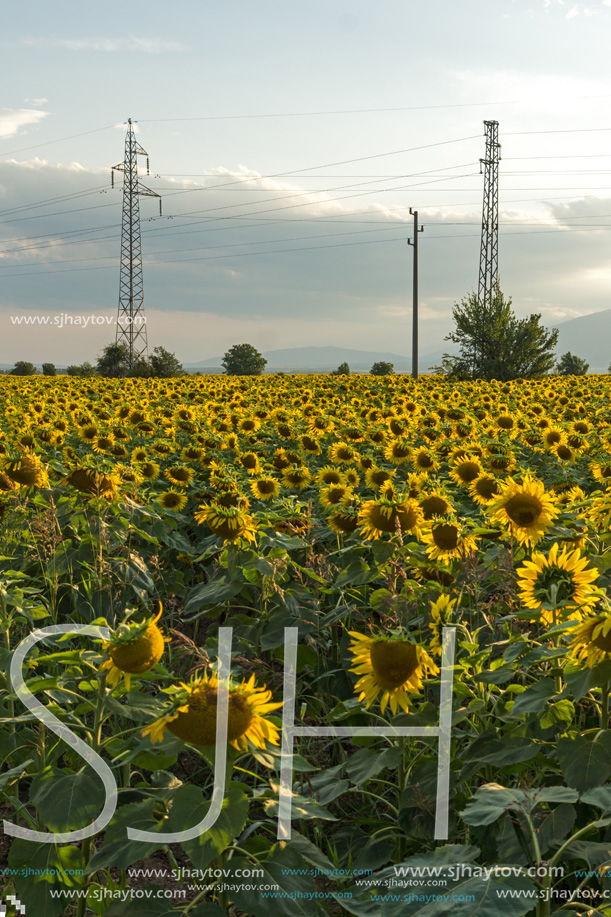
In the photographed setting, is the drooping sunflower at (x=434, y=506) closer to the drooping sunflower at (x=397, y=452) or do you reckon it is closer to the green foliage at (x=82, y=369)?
the drooping sunflower at (x=397, y=452)

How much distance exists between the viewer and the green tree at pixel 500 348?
32881 millimetres

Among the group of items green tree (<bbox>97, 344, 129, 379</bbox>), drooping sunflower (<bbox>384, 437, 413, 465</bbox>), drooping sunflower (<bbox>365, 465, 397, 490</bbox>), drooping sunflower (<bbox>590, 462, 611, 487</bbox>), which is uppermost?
green tree (<bbox>97, 344, 129, 379</bbox>)

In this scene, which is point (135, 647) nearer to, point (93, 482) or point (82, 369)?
point (93, 482)

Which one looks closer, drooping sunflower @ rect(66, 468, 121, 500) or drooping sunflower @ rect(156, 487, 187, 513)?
drooping sunflower @ rect(66, 468, 121, 500)

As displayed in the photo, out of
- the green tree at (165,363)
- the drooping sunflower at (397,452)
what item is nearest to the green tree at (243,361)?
the green tree at (165,363)

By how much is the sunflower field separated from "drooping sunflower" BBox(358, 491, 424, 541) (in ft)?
0.05

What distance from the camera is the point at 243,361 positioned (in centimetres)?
6875

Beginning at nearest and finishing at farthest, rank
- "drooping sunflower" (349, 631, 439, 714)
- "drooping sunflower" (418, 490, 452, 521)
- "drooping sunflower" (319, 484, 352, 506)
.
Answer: "drooping sunflower" (349, 631, 439, 714) → "drooping sunflower" (418, 490, 452, 521) → "drooping sunflower" (319, 484, 352, 506)

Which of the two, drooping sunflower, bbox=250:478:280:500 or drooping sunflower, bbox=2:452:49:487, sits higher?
drooping sunflower, bbox=2:452:49:487

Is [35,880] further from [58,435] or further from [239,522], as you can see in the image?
[58,435]

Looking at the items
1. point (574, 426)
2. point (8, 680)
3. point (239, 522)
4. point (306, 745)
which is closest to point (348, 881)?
point (306, 745)

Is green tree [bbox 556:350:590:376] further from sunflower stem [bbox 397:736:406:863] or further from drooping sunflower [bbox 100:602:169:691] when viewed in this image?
drooping sunflower [bbox 100:602:169:691]

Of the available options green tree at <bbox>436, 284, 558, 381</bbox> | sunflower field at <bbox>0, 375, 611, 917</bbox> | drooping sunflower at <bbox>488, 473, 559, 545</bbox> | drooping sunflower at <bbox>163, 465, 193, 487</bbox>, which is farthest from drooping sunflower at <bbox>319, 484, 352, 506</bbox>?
green tree at <bbox>436, 284, 558, 381</bbox>

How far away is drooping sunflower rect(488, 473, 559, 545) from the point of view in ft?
12.5
